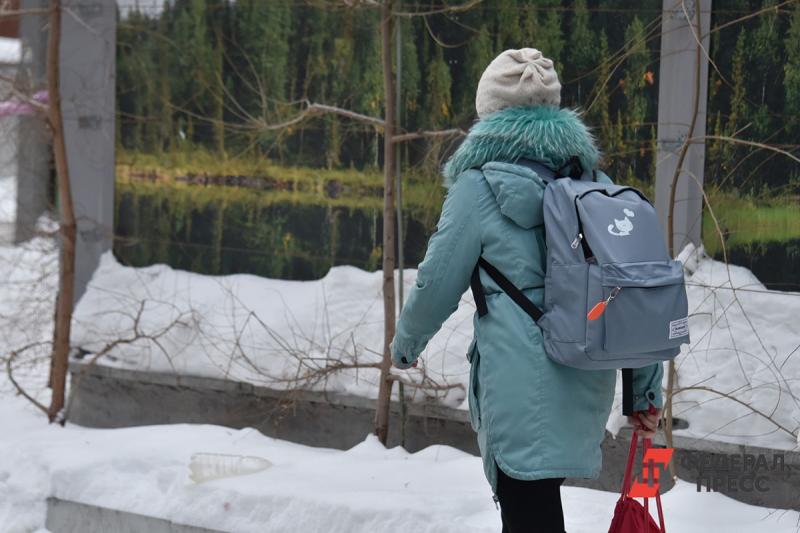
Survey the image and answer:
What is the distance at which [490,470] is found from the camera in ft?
10.5

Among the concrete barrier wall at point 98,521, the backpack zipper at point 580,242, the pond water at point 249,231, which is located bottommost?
the concrete barrier wall at point 98,521

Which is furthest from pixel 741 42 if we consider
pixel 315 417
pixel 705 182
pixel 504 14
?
pixel 315 417

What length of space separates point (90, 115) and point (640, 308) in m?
4.95

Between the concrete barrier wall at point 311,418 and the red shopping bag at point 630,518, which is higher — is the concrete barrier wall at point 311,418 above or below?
below

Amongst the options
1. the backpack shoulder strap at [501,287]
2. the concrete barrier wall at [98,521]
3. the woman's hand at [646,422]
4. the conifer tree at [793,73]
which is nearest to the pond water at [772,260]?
the conifer tree at [793,73]

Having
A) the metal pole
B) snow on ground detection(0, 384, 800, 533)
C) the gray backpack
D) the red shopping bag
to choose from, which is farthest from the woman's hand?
the metal pole

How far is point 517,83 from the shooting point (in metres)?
3.36

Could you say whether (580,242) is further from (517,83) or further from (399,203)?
(399,203)

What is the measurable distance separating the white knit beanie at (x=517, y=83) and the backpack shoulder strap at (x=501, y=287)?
0.48 metres

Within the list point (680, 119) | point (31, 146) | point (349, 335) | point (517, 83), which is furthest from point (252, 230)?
point (517, 83)

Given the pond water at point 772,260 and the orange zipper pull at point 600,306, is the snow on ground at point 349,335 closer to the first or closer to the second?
the pond water at point 772,260

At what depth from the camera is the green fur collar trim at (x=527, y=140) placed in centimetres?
326

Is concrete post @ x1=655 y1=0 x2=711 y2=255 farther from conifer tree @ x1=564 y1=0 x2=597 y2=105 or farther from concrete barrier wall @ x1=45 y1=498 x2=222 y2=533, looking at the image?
concrete barrier wall @ x1=45 y1=498 x2=222 y2=533

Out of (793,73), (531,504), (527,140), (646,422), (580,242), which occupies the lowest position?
(531,504)
